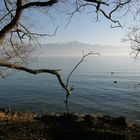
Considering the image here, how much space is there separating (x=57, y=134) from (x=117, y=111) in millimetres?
27154

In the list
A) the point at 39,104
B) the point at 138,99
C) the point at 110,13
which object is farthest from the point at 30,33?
the point at 138,99

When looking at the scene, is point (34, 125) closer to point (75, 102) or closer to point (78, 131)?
point (78, 131)

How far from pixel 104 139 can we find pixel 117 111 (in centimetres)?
2731

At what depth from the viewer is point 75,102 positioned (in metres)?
45.7

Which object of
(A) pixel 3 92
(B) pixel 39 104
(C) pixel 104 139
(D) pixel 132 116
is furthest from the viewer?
(A) pixel 3 92

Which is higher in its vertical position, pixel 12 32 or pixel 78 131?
pixel 12 32

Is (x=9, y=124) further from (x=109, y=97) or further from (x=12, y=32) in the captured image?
(x=109, y=97)

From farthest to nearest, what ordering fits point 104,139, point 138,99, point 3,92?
1. point 3,92
2. point 138,99
3. point 104,139

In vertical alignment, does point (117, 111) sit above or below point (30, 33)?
below

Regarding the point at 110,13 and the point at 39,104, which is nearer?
the point at 110,13

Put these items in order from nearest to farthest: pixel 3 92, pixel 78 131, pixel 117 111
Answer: pixel 78 131, pixel 117 111, pixel 3 92

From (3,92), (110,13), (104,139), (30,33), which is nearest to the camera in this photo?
(104,139)

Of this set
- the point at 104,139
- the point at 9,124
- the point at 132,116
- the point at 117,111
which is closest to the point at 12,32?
the point at 9,124

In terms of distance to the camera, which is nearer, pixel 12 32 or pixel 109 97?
pixel 12 32
